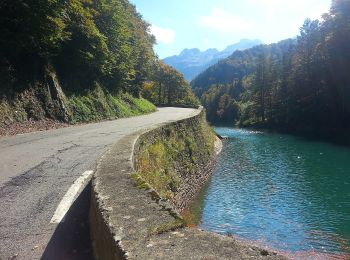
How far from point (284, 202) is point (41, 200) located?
16.6 m

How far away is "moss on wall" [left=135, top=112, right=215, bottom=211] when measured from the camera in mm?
14133

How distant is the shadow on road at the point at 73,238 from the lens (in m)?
5.73

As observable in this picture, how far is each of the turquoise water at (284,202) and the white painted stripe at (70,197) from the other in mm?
9045

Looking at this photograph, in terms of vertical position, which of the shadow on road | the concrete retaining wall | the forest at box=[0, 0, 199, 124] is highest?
the forest at box=[0, 0, 199, 124]

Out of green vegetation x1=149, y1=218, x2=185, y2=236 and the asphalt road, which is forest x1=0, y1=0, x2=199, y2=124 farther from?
green vegetation x1=149, y1=218, x2=185, y2=236

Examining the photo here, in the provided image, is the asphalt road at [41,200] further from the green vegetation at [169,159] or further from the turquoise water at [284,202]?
the turquoise water at [284,202]

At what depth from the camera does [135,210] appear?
Answer: 205 inches

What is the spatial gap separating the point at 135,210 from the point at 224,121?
437 feet

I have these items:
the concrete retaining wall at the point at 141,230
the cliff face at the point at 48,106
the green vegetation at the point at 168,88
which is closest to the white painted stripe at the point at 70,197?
the concrete retaining wall at the point at 141,230

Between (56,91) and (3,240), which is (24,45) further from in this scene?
(3,240)

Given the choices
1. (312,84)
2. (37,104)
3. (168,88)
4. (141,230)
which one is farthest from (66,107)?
(168,88)

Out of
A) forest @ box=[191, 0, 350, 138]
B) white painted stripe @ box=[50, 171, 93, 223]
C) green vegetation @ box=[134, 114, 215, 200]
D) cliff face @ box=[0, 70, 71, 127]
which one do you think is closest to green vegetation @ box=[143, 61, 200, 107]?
forest @ box=[191, 0, 350, 138]

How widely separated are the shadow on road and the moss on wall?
332cm

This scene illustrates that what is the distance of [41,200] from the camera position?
25.9 ft
